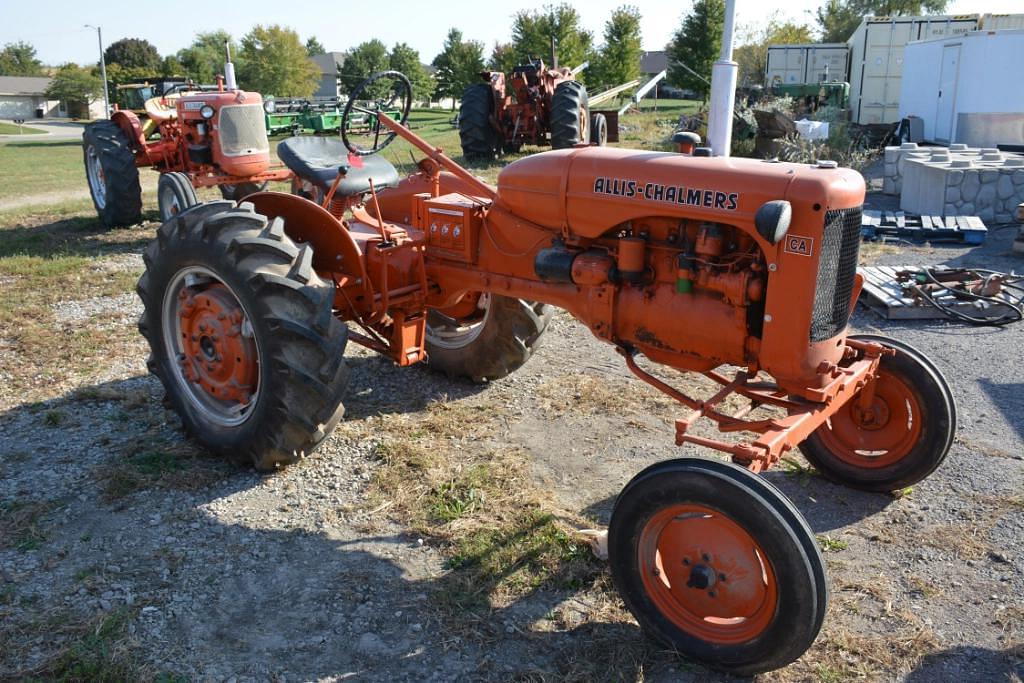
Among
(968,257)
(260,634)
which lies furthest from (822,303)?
(968,257)

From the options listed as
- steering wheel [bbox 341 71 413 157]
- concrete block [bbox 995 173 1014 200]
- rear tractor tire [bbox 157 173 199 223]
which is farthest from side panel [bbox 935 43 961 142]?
steering wheel [bbox 341 71 413 157]

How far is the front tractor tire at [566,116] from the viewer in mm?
14945

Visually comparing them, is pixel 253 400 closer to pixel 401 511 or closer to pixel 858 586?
pixel 401 511

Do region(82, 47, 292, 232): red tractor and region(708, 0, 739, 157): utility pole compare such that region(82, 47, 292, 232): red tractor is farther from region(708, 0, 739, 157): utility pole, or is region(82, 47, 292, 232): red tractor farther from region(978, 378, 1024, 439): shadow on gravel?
region(978, 378, 1024, 439): shadow on gravel

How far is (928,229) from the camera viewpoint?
31.0 feet

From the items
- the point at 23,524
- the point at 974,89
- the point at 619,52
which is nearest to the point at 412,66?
the point at 619,52

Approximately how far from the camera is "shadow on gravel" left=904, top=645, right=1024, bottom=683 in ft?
9.22

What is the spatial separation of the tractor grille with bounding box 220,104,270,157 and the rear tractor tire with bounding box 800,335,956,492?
28.2ft

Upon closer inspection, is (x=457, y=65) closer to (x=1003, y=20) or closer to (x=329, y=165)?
(x=1003, y=20)

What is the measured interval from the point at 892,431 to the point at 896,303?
306 centimetres

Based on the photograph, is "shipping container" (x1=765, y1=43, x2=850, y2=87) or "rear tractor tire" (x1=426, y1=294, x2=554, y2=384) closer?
"rear tractor tire" (x1=426, y1=294, x2=554, y2=384)

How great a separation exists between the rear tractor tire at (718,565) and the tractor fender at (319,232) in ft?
Answer: 7.32

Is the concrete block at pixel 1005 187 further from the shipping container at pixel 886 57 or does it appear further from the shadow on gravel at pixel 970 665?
the shipping container at pixel 886 57

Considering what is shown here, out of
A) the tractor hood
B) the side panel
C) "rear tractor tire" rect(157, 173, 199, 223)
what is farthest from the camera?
the side panel
